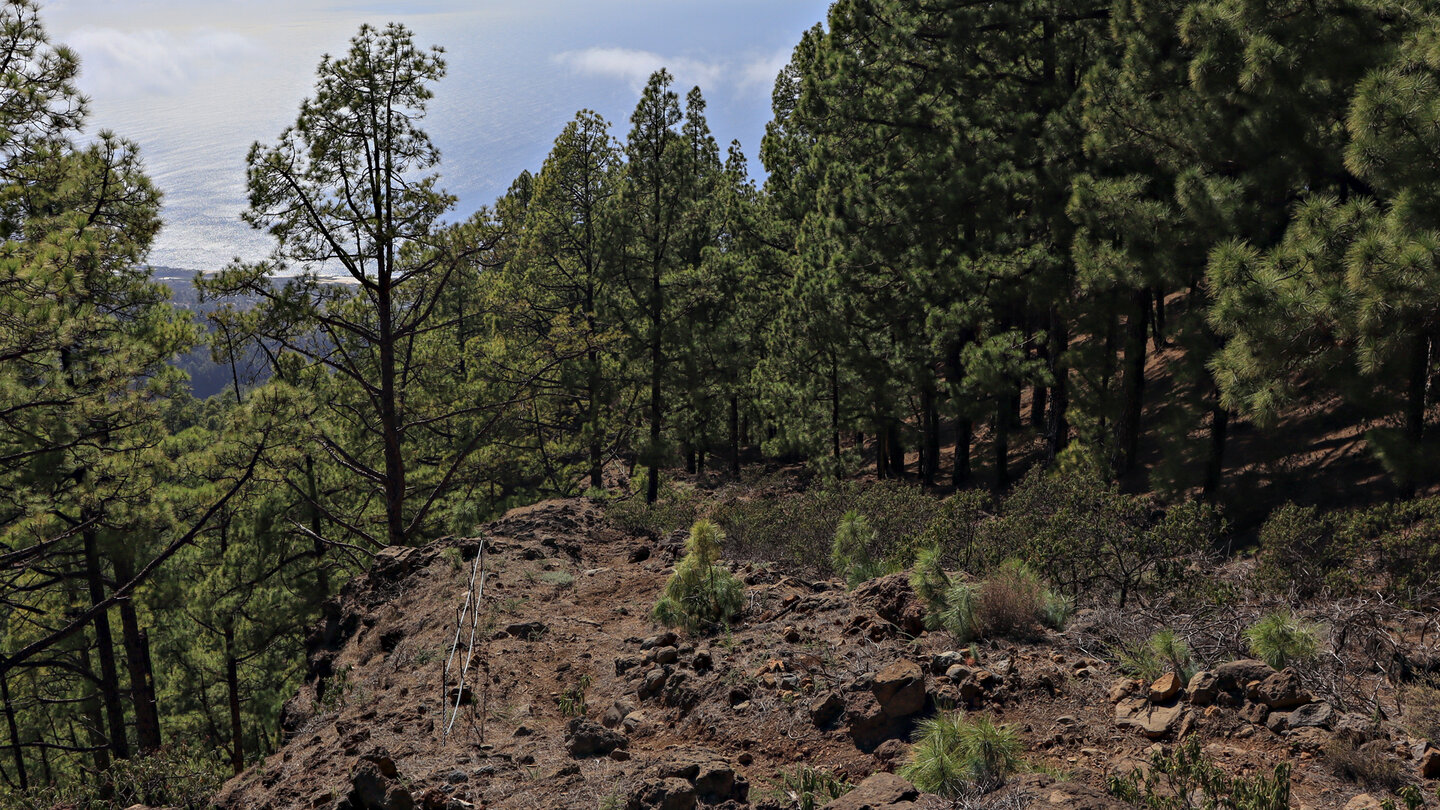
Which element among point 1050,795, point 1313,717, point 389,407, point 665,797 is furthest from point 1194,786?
point 389,407

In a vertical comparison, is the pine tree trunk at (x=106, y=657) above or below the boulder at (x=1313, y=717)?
below

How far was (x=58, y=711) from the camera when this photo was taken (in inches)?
922

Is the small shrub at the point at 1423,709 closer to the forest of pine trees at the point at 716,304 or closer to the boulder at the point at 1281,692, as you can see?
the boulder at the point at 1281,692

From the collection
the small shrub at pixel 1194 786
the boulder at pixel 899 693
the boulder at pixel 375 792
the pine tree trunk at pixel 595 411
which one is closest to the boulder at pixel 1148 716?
the small shrub at pixel 1194 786

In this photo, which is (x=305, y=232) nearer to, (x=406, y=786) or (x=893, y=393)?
(x=406, y=786)

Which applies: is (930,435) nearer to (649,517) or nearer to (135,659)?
(649,517)

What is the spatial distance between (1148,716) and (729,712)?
268 centimetres

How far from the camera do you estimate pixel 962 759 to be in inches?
167

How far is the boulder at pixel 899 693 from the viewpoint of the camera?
5.22m

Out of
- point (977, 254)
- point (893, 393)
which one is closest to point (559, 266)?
point (893, 393)

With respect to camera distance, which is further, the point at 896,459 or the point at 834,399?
the point at 896,459

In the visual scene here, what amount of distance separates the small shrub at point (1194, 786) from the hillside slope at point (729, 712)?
0.55 feet

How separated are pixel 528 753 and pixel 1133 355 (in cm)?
1293

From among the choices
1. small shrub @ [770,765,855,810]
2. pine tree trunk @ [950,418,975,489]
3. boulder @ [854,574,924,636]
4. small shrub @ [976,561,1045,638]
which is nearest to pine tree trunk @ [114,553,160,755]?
boulder @ [854,574,924,636]
